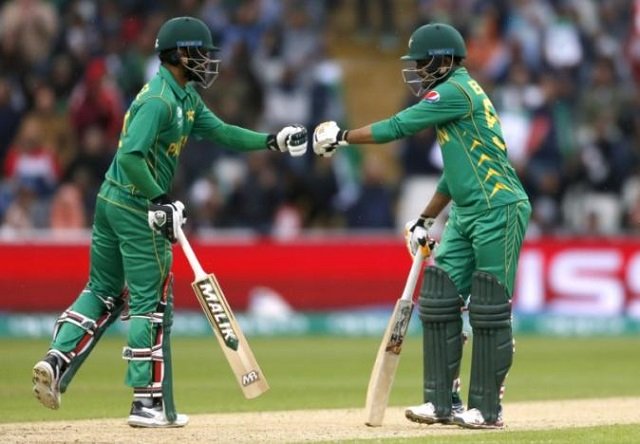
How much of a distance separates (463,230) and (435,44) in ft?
3.43

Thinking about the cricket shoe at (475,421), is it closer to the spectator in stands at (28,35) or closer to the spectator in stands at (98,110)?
the spectator in stands at (98,110)

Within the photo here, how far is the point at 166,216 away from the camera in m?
8.23

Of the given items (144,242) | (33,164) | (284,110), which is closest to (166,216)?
(144,242)

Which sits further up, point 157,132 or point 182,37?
point 182,37

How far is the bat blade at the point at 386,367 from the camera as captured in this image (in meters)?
8.58

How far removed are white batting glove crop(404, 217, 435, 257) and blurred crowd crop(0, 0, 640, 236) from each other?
8.32 metres

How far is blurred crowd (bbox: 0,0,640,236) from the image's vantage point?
56.0 ft

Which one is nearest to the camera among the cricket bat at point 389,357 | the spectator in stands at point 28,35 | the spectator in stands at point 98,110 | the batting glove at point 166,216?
the batting glove at point 166,216

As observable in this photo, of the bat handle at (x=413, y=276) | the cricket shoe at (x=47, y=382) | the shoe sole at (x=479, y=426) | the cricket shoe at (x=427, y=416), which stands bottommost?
the shoe sole at (x=479, y=426)

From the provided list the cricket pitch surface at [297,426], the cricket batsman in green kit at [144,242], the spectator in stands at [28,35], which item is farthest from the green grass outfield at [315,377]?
the spectator in stands at [28,35]

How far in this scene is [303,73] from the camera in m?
18.4

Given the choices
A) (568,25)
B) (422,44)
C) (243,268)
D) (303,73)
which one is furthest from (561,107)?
(422,44)

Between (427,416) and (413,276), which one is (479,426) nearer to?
(427,416)

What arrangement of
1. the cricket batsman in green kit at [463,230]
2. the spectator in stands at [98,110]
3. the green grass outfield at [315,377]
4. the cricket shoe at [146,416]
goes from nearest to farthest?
the cricket batsman in green kit at [463,230], the cricket shoe at [146,416], the green grass outfield at [315,377], the spectator in stands at [98,110]
